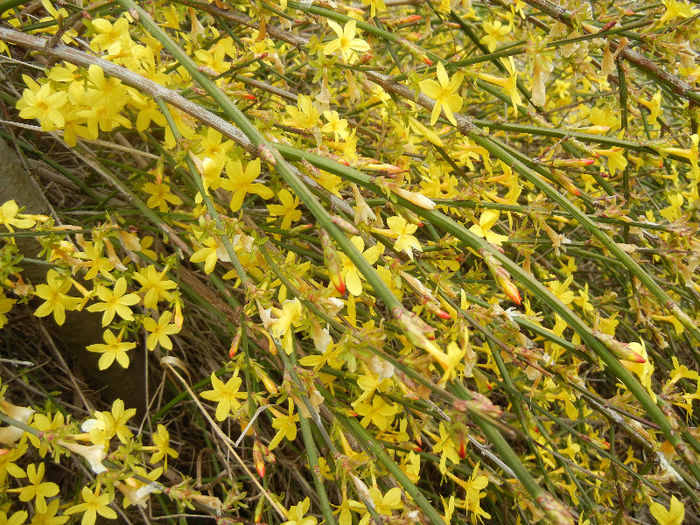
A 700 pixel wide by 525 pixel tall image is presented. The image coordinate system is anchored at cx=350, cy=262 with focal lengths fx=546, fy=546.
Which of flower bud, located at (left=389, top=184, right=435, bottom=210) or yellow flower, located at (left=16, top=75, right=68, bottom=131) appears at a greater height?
flower bud, located at (left=389, top=184, right=435, bottom=210)

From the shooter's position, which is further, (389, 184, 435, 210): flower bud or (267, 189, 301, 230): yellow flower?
(267, 189, 301, 230): yellow flower

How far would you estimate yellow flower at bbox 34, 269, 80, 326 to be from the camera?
1372mm

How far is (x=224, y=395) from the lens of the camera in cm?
134

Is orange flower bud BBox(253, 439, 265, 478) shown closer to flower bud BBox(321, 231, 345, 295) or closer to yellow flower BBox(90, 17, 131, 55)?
flower bud BBox(321, 231, 345, 295)

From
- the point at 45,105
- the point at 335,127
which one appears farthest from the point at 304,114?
the point at 45,105

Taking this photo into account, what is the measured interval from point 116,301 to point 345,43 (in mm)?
867

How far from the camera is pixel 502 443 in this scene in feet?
2.84

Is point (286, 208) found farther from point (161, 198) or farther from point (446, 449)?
point (446, 449)

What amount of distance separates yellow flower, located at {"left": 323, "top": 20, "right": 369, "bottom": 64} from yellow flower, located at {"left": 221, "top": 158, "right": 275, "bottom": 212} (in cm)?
32

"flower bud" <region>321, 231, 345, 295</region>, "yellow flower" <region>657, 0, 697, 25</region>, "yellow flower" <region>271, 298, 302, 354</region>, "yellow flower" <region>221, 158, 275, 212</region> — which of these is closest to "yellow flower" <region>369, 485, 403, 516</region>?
"yellow flower" <region>271, 298, 302, 354</region>

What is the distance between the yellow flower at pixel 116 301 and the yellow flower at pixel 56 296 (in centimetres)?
6

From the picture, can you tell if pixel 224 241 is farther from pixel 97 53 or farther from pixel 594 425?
pixel 594 425

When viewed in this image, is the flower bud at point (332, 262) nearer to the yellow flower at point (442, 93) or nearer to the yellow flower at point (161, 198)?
the yellow flower at point (442, 93)

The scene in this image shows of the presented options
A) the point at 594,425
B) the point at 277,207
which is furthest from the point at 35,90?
the point at 594,425
